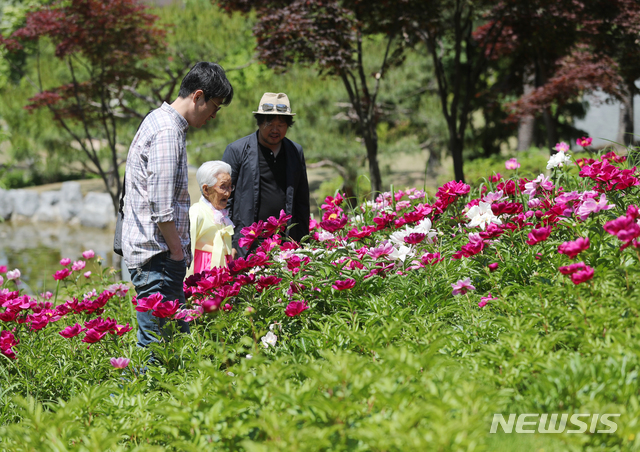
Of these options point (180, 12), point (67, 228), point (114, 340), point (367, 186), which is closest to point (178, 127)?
point (114, 340)

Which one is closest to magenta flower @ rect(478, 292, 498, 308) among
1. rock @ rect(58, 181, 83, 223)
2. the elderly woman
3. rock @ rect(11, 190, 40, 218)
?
the elderly woman

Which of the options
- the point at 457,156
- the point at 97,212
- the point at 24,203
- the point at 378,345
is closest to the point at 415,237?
the point at 378,345

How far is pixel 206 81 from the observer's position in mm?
2324

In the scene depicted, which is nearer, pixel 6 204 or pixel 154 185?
pixel 154 185

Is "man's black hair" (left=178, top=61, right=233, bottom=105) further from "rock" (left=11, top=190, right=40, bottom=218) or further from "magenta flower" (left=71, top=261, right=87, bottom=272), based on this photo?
"rock" (left=11, top=190, right=40, bottom=218)

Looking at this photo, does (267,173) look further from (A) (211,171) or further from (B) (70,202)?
(B) (70,202)

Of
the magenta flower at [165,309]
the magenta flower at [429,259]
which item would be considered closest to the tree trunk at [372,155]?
the magenta flower at [429,259]

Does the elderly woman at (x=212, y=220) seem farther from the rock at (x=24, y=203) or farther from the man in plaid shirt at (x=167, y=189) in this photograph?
the rock at (x=24, y=203)

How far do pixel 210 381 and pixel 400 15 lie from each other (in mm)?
5873

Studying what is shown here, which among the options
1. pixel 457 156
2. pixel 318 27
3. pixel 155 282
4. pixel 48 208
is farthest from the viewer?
pixel 48 208

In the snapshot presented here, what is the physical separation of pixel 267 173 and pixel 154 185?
1.17m

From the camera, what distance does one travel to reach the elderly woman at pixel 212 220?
305 cm

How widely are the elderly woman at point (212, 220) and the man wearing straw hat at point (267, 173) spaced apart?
16cm

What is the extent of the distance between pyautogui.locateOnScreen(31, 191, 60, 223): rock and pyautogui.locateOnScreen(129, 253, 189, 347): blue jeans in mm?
15680
